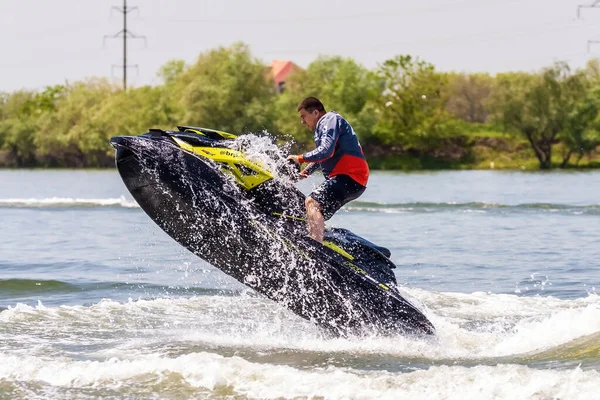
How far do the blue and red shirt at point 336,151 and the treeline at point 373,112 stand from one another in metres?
61.7

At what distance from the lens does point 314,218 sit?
937 cm

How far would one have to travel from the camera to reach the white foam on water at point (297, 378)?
24.6 ft

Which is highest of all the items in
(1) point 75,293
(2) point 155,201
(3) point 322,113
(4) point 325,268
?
(3) point 322,113

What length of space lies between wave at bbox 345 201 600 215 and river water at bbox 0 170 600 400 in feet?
23.1

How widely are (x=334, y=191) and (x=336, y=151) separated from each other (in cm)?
37

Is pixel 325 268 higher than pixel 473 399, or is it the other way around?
pixel 325 268

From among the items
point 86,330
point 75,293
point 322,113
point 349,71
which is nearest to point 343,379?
point 322,113

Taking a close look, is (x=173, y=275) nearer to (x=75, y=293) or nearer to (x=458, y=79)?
(x=75, y=293)

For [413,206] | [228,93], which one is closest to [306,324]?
[413,206]

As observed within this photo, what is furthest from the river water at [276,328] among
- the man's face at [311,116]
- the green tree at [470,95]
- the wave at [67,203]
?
the green tree at [470,95]

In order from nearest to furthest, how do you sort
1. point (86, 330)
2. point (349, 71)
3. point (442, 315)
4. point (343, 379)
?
point (343, 379), point (86, 330), point (442, 315), point (349, 71)

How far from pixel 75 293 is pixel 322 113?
17.4ft

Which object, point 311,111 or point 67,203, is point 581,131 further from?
point 311,111

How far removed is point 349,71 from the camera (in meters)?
80.6
